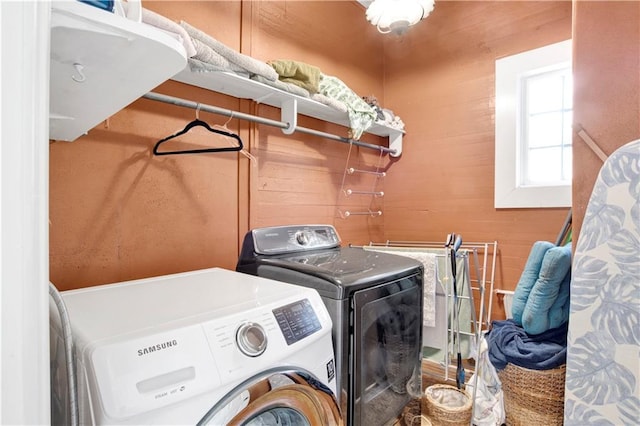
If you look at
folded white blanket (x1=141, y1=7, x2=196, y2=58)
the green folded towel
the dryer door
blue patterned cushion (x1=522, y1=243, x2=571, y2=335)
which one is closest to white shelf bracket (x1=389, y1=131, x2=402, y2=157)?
the green folded towel

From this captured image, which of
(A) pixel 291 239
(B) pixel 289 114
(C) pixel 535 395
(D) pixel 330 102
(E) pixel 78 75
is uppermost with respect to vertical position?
(D) pixel 330 102

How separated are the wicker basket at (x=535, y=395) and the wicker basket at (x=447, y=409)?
0.70 ft

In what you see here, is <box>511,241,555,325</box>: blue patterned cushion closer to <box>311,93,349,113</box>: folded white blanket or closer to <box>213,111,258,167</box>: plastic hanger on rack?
<box>311,93,349,113</box>: folded white blanket

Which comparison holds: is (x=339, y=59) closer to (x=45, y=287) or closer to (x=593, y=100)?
(x=593, y=100)

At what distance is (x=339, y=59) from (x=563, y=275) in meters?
2.02

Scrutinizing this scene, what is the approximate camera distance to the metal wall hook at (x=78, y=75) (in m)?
0.72

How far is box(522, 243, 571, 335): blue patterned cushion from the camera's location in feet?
4.98

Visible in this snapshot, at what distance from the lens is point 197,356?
74 centimetres

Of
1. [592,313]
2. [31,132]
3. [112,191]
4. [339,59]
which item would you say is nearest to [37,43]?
[31,132]

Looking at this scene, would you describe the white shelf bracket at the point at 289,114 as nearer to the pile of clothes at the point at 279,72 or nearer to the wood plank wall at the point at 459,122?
the pile of clothes at the point at 279,72

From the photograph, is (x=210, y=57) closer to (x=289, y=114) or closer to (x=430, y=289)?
(x=289, y=114)

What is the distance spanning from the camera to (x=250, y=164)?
1.94m

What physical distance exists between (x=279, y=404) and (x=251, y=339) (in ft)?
0.62

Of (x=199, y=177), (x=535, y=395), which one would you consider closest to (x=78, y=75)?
(x=199, y=177)
